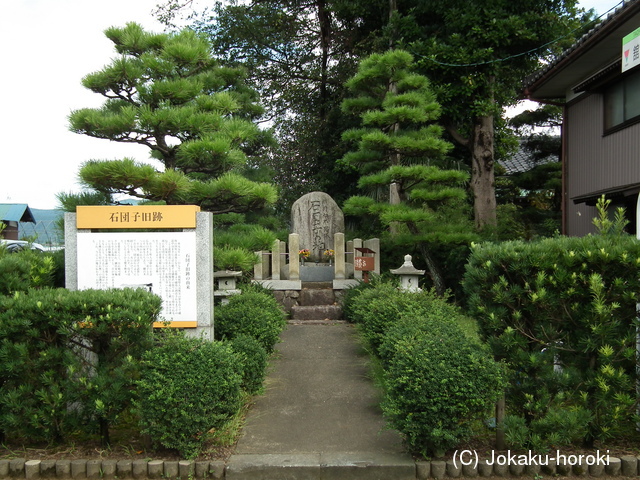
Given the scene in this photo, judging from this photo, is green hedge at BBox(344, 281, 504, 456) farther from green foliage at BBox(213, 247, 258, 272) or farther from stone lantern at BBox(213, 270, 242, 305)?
stone lantern at BBox(213, 270, 242, 305)

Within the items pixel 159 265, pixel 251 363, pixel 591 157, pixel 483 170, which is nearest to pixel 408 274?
pixel 251 363

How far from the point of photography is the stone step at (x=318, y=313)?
9.85m

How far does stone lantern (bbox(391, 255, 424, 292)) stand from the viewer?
26.7 feet

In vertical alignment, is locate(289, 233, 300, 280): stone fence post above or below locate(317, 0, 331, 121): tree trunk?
below

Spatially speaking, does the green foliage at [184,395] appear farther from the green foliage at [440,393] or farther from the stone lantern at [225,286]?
the stone lantern at [225,286]

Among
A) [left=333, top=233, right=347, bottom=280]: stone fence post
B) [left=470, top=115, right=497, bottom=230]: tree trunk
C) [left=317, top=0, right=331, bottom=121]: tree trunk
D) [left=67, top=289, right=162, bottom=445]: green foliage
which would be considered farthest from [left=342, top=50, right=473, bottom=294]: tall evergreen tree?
[left=67, top=289, right=162, bottom=445]: green foliage

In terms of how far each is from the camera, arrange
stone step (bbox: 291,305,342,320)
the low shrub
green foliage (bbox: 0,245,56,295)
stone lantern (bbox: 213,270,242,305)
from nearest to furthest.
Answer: green foliage (bbox: 0,245,56,295) → the low shrub → stone lantern (bbox: 213,270,242,305) → stone step (bbox: 291,305,342,320)

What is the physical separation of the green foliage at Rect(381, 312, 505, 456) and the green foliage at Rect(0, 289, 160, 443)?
6.71 ft

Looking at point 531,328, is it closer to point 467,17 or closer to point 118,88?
point 118,88

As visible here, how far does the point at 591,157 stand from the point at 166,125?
30.7 ft

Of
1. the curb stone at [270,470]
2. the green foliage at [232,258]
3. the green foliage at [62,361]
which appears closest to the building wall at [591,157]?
the green foliage at [232,258]

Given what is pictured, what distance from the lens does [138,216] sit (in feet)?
16.7

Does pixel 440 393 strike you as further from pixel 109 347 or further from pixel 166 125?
pixel 166 125

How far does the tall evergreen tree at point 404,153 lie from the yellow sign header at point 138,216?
5.22 meters
